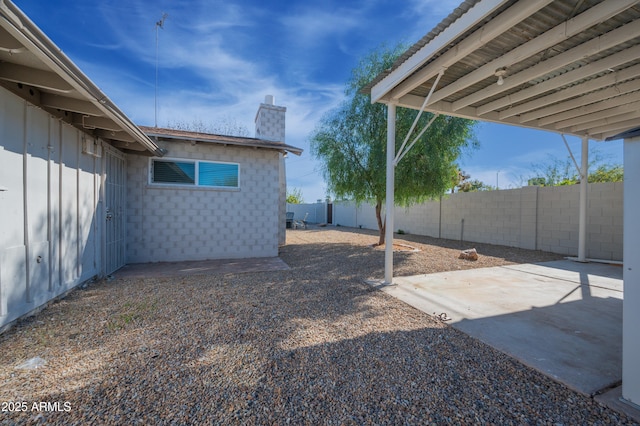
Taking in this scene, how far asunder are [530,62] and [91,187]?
23.5 feet

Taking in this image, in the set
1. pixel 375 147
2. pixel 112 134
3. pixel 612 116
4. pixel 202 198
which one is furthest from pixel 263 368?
Result: pixel 612 116

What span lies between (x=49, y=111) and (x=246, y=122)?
297 inches

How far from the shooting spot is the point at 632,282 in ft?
6.35

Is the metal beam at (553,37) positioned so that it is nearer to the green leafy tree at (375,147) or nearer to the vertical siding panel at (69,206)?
the green leafy tree at (375,147)

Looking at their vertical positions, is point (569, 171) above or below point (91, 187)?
above

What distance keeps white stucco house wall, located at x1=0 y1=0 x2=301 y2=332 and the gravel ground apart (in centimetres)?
84

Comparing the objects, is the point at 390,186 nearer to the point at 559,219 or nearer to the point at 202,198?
the point at 202,198

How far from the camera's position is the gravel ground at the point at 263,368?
1857 millimetres

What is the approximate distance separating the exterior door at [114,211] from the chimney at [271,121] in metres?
4.91

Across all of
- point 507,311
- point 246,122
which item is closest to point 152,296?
point 507,311

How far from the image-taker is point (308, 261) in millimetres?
7297

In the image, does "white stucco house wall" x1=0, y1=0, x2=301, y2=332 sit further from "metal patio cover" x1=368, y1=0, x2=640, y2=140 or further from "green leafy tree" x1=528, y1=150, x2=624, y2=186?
"green leafy tree" x1=528, y1=150, x2=624, y2=186

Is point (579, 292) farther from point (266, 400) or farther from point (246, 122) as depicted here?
point (246, 122)

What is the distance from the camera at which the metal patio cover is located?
9.99 ft
